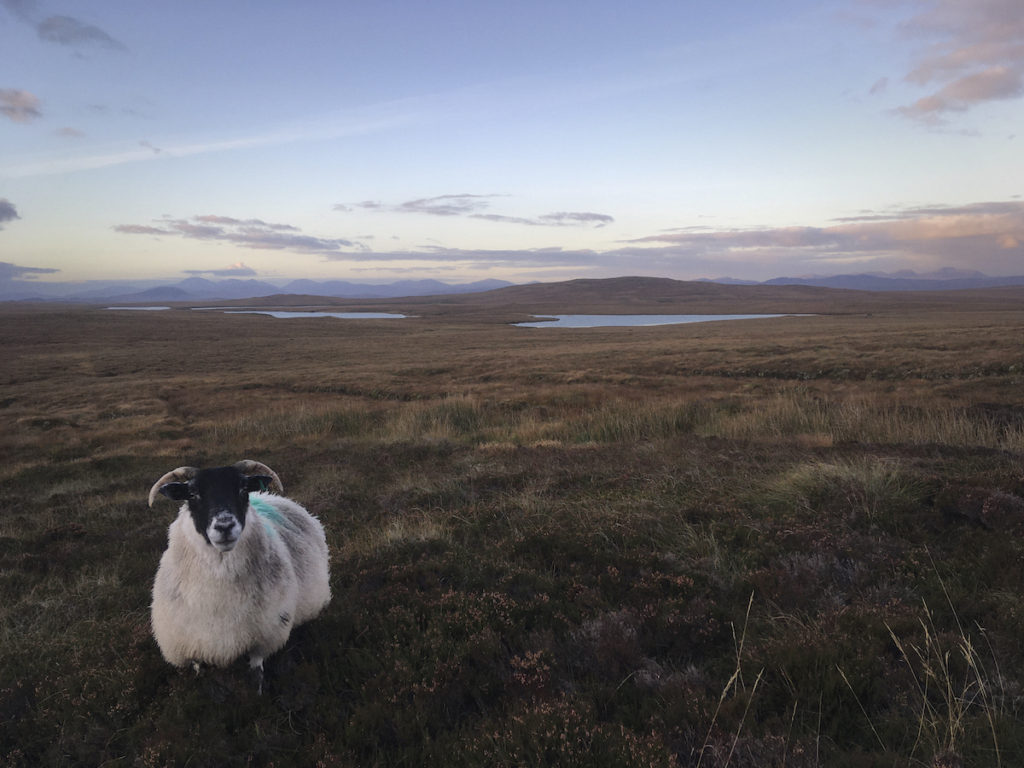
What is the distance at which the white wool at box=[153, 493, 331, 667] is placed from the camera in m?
4.40

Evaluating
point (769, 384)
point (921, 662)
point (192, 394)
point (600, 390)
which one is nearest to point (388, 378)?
point (192, 394)

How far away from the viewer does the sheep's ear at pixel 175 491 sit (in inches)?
170

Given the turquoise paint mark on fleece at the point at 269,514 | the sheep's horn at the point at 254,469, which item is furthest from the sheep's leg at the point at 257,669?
the sheep's horn at the point at 254,469

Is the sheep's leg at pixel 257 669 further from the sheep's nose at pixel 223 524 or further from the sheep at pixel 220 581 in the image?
the sheep's nose at pixel 223 524

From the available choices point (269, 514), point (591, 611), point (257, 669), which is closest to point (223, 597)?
point (257, 669)

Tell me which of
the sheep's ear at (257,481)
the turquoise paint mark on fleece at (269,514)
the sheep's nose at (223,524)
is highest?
the sheep's ear at (257,481)

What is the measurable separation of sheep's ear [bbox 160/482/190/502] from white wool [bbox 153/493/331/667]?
13.2 inches

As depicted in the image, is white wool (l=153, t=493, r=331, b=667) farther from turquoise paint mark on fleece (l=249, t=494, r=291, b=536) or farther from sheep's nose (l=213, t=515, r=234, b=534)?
sheep's nose (l=213, t=515, r=234, b=534)

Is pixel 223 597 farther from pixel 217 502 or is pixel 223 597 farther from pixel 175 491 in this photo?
pixel 175 491

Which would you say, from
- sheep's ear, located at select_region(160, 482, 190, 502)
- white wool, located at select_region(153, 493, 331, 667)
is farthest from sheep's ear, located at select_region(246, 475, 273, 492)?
sheep's ear, located at select_region(160, 482, 190, 502)

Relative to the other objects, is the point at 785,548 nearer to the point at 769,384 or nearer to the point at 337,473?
the point at 337,473

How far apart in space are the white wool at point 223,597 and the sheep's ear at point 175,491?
0.34m

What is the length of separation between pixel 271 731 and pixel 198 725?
0.59 meters

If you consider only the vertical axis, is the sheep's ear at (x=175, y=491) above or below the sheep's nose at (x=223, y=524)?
above
